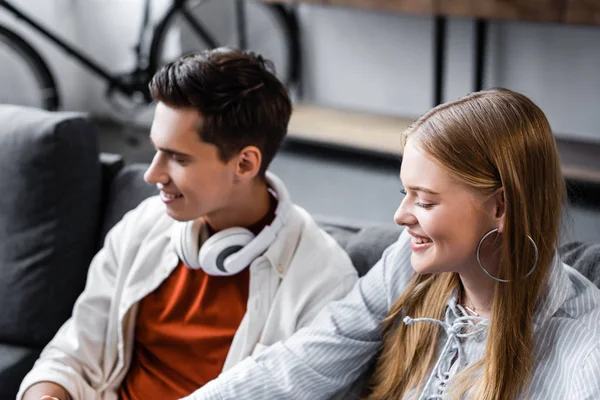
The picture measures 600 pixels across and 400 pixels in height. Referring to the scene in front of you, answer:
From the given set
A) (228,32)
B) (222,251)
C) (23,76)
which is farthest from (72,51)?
(222,251)

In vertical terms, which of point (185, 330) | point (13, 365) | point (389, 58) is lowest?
point (389, 58)

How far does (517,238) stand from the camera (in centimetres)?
117

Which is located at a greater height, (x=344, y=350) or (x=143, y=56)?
(x=344, y=350)

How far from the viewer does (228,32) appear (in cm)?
466

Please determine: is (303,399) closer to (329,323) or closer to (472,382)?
(329,323)

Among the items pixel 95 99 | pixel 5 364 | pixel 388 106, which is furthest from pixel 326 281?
pixel 95 99

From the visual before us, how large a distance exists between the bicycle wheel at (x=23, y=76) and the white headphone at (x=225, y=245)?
7.86ft

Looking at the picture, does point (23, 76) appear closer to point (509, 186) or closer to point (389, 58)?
point (389, 58)

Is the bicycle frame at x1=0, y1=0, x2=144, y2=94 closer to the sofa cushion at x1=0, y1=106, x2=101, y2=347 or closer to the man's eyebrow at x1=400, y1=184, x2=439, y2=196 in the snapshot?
the sofa cushion at x1=0, y1=106, x2=101, y2=347

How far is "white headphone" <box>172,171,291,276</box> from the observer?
1.58m

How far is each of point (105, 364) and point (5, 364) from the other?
26 centimetres

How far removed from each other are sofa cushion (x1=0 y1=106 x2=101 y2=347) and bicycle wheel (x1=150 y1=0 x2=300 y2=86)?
2300mm

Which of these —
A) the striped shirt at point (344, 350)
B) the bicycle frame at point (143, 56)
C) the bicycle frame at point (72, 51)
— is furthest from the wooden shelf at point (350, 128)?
the striped shirt at point (344, 350)

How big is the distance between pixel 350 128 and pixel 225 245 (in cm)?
260
